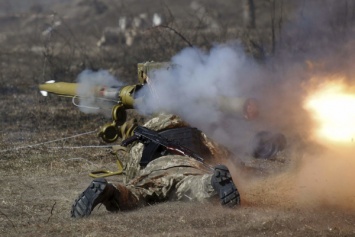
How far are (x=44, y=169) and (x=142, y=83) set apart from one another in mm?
1625

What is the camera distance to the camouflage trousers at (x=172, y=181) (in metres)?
7.57

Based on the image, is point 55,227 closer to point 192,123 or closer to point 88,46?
point 192,123

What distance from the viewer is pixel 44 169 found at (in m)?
10.2

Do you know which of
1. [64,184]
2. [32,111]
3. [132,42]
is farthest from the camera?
[132,42]

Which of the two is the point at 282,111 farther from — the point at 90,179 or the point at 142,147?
the point at 90,179

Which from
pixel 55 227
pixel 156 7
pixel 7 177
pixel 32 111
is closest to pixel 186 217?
pixel 55 227

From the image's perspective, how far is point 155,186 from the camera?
788 centimetres

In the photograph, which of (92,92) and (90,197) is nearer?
(90,197)

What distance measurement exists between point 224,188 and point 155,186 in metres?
0.92

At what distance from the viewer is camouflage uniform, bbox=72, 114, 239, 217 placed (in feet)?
23.6

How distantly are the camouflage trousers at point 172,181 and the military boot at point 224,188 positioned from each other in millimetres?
217

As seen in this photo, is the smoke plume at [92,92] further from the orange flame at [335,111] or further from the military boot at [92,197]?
the military boot at [92,197]

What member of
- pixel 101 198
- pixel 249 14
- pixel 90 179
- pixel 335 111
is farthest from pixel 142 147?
pixel 249 14

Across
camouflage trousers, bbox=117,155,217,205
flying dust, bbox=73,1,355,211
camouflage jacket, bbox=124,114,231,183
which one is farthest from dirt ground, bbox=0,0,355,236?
camouflage jacket, bbox=124,114,231,183
